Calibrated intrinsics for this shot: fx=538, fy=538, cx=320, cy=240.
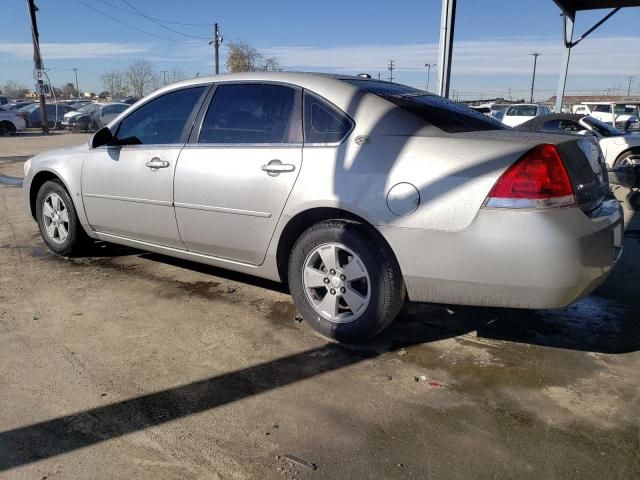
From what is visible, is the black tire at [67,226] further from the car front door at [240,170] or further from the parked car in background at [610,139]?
the parked car in background at [610,139]

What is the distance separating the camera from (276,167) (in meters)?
3.37

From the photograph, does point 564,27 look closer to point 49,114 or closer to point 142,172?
A: point 142,172

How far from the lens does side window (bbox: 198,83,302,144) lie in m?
3.46

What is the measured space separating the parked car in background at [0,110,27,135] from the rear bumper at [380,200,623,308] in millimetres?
27762

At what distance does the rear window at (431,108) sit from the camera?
321cm

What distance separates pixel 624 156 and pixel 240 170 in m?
9.75

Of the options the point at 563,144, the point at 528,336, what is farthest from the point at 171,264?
the point at 563,144

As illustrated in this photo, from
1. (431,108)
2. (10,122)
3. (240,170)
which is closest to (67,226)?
(240,170)

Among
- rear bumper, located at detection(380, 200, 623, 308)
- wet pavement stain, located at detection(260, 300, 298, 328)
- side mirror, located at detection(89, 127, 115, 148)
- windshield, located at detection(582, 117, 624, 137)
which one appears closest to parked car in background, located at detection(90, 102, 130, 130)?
windshield, located at detection(582, 117, 624, 137)

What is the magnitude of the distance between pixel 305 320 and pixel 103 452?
156 cm

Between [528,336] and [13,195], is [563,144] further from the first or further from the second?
[13,195]

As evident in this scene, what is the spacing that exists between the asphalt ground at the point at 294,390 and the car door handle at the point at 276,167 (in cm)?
104

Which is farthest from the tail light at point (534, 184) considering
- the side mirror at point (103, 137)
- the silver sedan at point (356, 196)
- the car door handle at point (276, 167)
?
the side mirror at point (103, 137)

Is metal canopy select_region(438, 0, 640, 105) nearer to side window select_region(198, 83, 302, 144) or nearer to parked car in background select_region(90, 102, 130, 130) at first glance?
side window select_region(198, 83, 302, 144)
